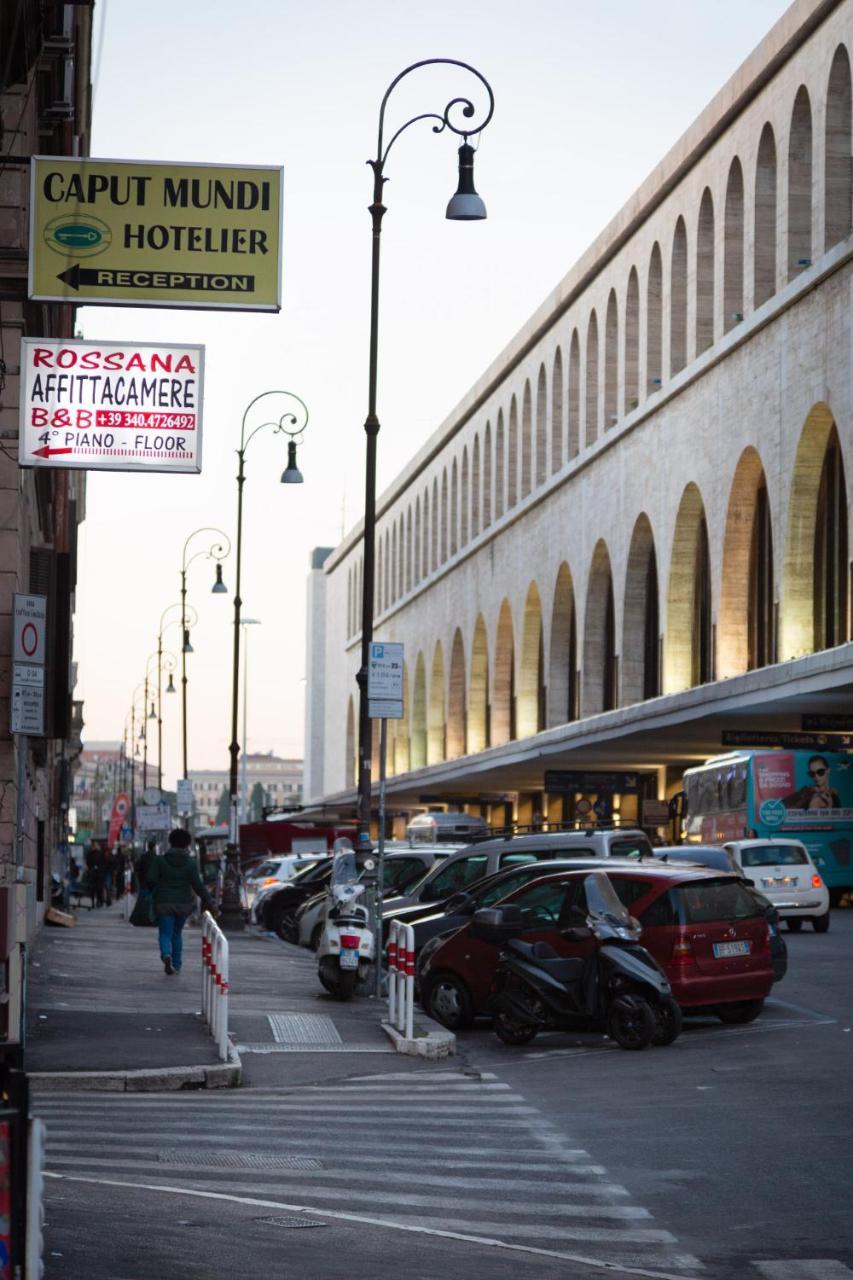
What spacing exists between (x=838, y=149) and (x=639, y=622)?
20.2 metres

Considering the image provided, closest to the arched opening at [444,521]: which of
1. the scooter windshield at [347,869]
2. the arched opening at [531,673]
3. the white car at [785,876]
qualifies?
the arched opening at [531,673]

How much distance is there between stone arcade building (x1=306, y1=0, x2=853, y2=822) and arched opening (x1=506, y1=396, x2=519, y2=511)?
3.6 inches

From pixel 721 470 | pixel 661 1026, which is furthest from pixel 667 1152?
pixel 721 470

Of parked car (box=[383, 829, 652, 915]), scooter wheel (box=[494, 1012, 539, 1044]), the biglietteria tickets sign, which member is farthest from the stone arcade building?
the biglietteria tickets sign

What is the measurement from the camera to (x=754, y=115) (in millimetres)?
53750

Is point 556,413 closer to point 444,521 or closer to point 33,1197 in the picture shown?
point 444,521

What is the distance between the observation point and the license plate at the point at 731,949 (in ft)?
61.8

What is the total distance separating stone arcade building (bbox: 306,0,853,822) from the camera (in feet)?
161

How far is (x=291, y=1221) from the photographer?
9.49 metres

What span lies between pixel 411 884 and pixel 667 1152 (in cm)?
1871

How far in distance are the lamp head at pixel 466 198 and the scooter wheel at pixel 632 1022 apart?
917 centimetres

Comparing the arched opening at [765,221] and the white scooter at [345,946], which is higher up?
the arched opening at [765,221]

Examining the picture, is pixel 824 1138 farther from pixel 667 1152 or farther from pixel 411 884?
pixel 411 884

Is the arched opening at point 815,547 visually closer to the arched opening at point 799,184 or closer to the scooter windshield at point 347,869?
the arched opening at point 799,184
